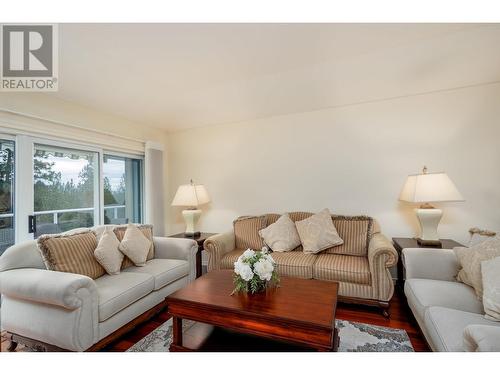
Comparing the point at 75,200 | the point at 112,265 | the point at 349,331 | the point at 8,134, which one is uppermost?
the point at 8,134

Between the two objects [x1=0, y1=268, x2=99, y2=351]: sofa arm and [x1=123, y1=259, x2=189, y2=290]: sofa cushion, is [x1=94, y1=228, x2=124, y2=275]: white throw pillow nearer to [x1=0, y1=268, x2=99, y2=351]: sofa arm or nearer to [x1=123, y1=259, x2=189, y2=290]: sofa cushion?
[x1=123, y1=259, x2=189, y2=290]: sofa cushion

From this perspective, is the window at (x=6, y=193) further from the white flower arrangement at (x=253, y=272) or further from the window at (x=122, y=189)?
the white flower arrangement at (x=253, y=272)

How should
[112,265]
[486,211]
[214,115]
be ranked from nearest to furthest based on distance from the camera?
[112,265] < [486,211] < [214,115]

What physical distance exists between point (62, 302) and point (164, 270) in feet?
3.13

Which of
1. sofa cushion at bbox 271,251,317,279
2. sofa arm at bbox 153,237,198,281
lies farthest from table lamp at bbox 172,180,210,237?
sofa cushion at bbox 271,251,317,279

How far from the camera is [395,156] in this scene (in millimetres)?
2936

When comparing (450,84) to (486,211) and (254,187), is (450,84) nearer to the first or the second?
(486,211)

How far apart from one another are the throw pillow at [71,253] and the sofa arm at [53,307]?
152mm

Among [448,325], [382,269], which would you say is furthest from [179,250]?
[448,325]

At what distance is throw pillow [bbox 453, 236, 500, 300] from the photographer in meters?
1.64

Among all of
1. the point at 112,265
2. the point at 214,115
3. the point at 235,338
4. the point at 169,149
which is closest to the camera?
the point at 235,338

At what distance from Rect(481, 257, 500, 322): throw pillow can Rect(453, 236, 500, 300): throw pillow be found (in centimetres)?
8

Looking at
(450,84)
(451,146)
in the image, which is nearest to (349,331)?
(451,146)

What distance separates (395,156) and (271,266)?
2213 mm
